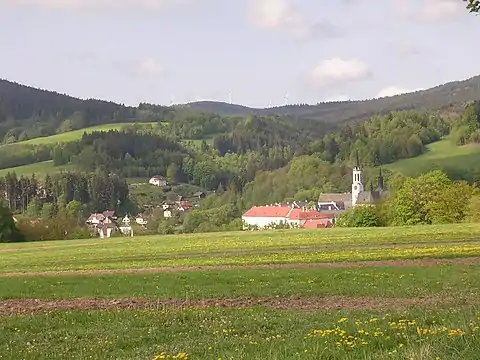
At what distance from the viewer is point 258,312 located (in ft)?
66.3

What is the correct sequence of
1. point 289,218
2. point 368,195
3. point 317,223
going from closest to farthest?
1. point 317,223
2. point 368,195
3. point 289,218

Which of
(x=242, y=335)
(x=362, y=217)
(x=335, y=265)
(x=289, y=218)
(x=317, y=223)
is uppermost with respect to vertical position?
(x=242, y=335)

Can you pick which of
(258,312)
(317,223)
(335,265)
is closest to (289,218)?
(317,223)

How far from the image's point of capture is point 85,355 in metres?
14.4

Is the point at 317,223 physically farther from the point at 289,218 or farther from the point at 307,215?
the point at 289,218

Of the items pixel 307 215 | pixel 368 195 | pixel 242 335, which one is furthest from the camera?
pixel 307 215

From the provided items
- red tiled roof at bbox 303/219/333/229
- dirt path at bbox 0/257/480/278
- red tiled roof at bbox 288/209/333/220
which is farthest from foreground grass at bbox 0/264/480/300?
red tiled roof at bbox 288/209/333/220

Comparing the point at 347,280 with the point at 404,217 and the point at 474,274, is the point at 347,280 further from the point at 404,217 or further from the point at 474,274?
the point at 404,217

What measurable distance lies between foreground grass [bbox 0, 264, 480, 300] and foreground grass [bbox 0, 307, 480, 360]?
5.36m

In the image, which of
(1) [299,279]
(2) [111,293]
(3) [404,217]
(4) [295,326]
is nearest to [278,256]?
(1) [299,279]

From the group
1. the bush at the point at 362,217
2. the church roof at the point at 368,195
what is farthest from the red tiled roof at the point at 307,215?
the bush at the point at 362,217

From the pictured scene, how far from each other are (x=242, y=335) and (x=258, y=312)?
14.9 feet

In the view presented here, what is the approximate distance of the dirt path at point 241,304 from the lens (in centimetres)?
2109

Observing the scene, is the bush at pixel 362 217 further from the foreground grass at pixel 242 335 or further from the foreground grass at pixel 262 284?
the foreground grass at pixel 242 335
